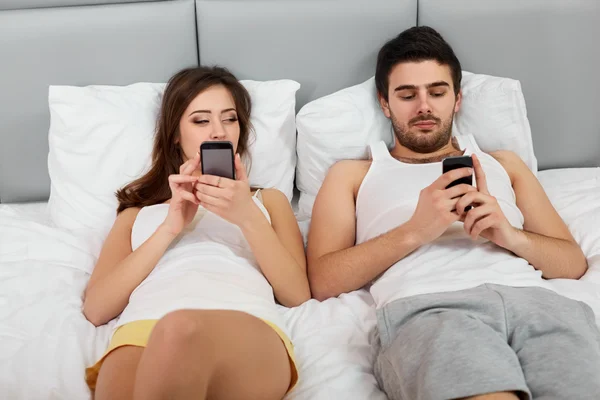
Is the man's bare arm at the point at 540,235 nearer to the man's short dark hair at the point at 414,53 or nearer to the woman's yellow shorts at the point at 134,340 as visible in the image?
the man's short dark hair at the point at 414,53

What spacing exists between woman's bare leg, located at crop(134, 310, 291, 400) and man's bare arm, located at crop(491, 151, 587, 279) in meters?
0.64

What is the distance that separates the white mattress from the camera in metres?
1.17

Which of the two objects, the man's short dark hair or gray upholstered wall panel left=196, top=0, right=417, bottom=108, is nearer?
the man's short dark hair

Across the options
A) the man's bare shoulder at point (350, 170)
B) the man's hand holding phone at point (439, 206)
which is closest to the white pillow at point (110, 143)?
the man's bare shoulder at point (350, 170)

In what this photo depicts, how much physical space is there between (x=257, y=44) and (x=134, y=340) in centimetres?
112

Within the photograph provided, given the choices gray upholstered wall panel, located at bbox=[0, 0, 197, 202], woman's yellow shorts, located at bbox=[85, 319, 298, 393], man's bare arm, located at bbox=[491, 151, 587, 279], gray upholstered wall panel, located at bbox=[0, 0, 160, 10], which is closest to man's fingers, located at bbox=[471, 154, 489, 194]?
man's bare arm, located at bbox=[491, 151, 587, 279]

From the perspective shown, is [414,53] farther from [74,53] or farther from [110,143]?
[74,53]

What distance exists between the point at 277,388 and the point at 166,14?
1.30 metres

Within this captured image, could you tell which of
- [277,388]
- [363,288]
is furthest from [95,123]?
[277,388]

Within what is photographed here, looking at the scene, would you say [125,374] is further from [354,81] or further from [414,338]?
[354,81]

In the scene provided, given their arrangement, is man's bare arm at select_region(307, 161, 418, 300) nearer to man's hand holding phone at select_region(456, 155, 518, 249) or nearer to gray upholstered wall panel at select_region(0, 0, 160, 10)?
man's hand holding phone at select_region(456, 155, 518, 249)

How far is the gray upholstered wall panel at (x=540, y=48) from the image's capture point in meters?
1.99

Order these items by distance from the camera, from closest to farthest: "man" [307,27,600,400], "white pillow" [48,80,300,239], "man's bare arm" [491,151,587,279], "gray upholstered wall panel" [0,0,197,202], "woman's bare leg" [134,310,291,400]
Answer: "woman's bare leg" [134,310,291,400]
"man" [307,27,600,400]
"man's bare arm" [491,151,587,279]
"white pillow" [48,80,300,239]
"gray upholstered wall panel" [0,0,197,202]

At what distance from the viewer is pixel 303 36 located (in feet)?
6.41
